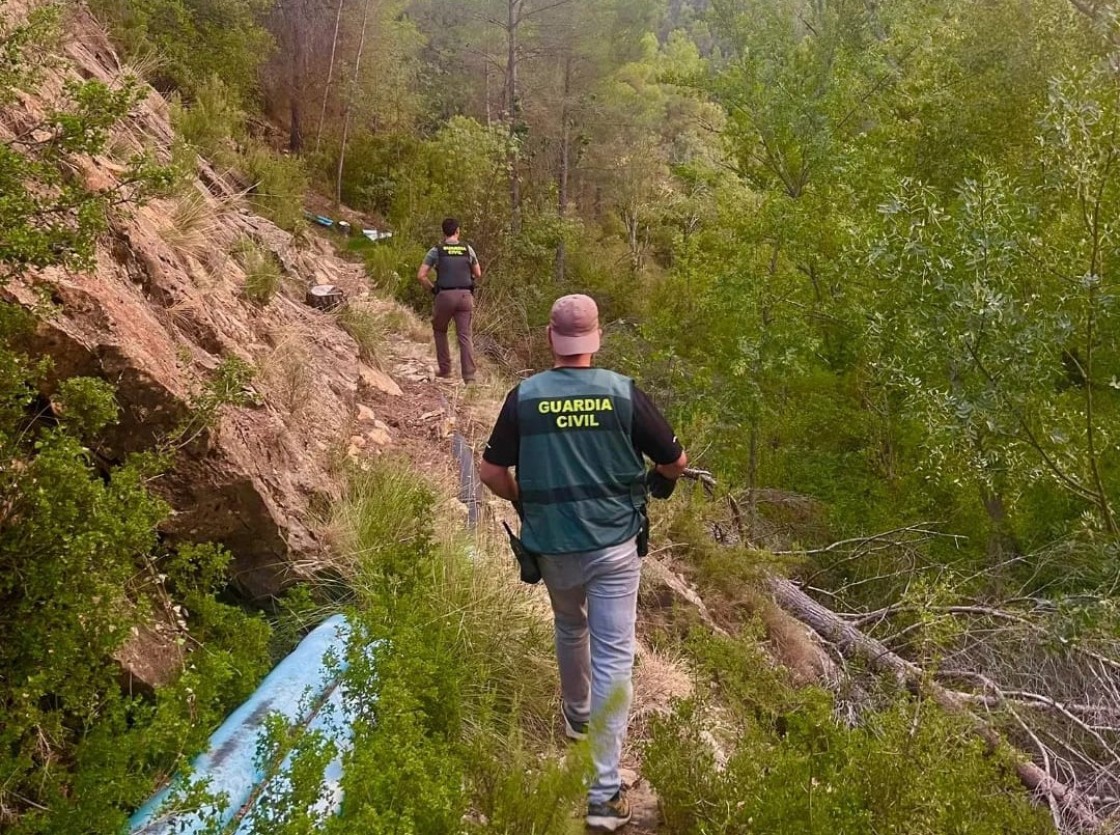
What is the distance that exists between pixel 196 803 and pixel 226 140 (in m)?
9.62

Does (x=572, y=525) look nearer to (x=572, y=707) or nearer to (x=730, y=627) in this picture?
(x=572, y=707)

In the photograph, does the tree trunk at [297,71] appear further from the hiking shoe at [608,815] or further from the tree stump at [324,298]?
the hiking shoe at [608,815]

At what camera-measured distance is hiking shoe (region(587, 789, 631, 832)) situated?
2893 mm

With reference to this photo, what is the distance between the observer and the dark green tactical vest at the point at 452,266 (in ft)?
26.3

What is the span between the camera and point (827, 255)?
962 centimetres

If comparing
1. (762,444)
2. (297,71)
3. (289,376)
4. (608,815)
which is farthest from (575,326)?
(297,71)

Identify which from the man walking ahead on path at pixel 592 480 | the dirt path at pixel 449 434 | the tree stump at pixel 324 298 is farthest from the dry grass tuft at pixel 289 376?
the tree stump at pixel 324 298

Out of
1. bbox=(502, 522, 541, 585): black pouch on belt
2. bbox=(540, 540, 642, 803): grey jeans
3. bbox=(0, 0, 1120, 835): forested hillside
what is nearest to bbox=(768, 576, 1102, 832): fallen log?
bbox=(0, 0, 1120, 835): forested hillside

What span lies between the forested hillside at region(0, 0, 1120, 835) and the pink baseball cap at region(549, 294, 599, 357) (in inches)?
46.9

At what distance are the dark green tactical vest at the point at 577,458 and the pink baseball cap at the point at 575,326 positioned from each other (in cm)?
11

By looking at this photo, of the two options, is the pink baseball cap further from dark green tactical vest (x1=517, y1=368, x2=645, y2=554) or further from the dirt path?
the dirt path

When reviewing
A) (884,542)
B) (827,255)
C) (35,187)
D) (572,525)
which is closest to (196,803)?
(572,525)

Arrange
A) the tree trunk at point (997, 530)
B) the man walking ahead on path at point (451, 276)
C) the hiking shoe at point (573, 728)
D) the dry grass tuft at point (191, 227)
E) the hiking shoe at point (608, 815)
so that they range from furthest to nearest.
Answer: the man walking ahead on path at point (451, 276) → the tree trunk at point (997, 530) → the dry grass tuft at point (191, 227) → the hiking shoe at point (573, 728) → the hiking shoe at point (608, 815)

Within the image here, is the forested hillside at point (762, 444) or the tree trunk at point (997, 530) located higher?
the forested hillside at point (762, 444)
